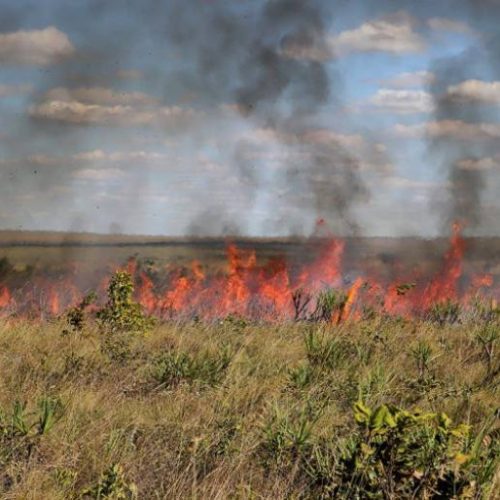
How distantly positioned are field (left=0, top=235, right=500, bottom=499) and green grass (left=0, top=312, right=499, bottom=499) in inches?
0.7

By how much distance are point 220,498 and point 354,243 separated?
132 ft

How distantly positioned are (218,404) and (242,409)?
0.20 meters

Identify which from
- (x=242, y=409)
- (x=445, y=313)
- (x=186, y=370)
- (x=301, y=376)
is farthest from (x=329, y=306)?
(x=242, y=409)

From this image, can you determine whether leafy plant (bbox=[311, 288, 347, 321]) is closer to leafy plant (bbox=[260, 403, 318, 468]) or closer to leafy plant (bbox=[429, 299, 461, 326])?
leafy plant (bbox=[429, 299, 461, 326])

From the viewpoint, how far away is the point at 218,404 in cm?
595

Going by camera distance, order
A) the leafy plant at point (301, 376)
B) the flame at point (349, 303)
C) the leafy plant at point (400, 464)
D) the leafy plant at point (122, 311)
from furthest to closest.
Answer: the flame at point (349, 303), the leafy plant at point (122, 311), the leafy plant at point (301, 376), the leafy plant at point (400, 464)

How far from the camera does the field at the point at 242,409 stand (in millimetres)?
4039

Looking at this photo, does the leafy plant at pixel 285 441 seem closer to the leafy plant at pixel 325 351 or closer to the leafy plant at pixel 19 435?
the leafy plant at pixel 19 435

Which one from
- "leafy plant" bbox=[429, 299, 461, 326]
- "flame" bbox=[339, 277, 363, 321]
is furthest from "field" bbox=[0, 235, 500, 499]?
"leafy plant" bbox=[429, 299, 461, 326]

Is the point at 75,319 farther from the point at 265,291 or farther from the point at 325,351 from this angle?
the point at 265,291

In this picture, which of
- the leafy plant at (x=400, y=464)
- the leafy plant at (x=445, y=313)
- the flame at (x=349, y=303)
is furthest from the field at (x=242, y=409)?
the leafy plant at (x=445, y=313)

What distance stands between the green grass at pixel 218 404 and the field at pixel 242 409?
0.02m

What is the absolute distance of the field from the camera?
4039mm

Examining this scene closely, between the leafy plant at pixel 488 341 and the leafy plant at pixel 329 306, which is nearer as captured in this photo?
the leafy plant at pixel 488 341
